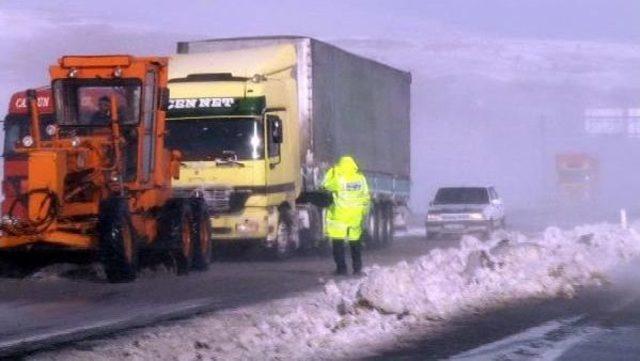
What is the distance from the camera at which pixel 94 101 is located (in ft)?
70.7

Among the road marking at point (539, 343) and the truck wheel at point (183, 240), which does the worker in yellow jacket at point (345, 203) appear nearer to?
the truck wheel at point (183, 240)

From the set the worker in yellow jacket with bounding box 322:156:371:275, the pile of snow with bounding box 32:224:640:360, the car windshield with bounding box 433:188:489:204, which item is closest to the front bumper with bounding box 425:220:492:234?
the car windshield with bounding box 433:188:489:204

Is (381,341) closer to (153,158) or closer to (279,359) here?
(279,359)

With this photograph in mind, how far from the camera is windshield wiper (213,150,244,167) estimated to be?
25.2 metres

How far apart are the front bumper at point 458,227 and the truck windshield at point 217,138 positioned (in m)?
16.7

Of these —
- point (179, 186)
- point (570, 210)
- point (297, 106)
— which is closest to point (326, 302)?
point (179, 186)

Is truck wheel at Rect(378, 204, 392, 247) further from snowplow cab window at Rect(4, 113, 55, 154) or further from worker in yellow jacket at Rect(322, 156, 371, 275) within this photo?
worker in yellow jacket at Rect(322, 156, 371, 275)

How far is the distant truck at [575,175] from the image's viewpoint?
93.6 m

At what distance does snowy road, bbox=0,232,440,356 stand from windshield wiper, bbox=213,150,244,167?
183cm

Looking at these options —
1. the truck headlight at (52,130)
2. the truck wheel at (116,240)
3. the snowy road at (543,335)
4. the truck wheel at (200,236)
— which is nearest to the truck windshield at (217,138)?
the truck wheel at (200,236)

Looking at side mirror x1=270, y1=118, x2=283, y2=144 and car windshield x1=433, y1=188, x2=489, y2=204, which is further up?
side mirror x1=270, y1=118, x2=283, y2=144

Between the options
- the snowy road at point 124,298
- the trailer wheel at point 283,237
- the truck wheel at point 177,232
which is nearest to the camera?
the snowy road at point 124,298

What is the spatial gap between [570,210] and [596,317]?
72.6 meters

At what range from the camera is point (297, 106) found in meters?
27.6
